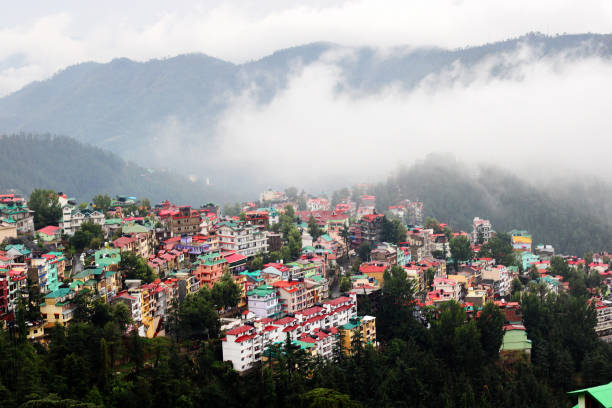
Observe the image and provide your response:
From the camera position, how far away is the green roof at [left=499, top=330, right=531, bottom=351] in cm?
2758

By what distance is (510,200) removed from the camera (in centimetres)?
7081

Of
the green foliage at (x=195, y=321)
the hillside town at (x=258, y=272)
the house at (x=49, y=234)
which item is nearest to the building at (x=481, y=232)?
the hillside town at (x=258, y=272)

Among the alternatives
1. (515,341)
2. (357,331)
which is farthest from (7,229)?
(515,341)

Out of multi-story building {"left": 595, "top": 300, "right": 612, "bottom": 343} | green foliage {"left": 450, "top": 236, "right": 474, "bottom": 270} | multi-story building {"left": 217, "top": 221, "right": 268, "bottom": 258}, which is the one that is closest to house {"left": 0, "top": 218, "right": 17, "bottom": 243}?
multi-story building {"left": 217, "top": 221, "right": 268, "bottom": 258}

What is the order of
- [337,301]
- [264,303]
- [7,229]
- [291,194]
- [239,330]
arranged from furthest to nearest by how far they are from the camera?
[291,194] < [7,229] < [337,301] < [264,303] < [239,330]

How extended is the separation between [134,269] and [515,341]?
15730mm

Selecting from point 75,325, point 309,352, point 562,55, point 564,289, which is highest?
point 562,55

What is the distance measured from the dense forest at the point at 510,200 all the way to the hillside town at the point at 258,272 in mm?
20819

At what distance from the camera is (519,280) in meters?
35.5

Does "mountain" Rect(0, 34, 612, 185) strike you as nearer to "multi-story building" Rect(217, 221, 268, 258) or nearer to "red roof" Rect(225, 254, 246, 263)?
"multi-story building" Rect(217, 221, 268, 258)

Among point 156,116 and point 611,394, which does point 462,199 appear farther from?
point 156,116

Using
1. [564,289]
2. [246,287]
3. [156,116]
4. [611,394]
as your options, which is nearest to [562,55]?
[156,116]

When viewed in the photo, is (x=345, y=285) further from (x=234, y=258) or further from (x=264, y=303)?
(x=234, y=258)

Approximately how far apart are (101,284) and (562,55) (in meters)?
154
